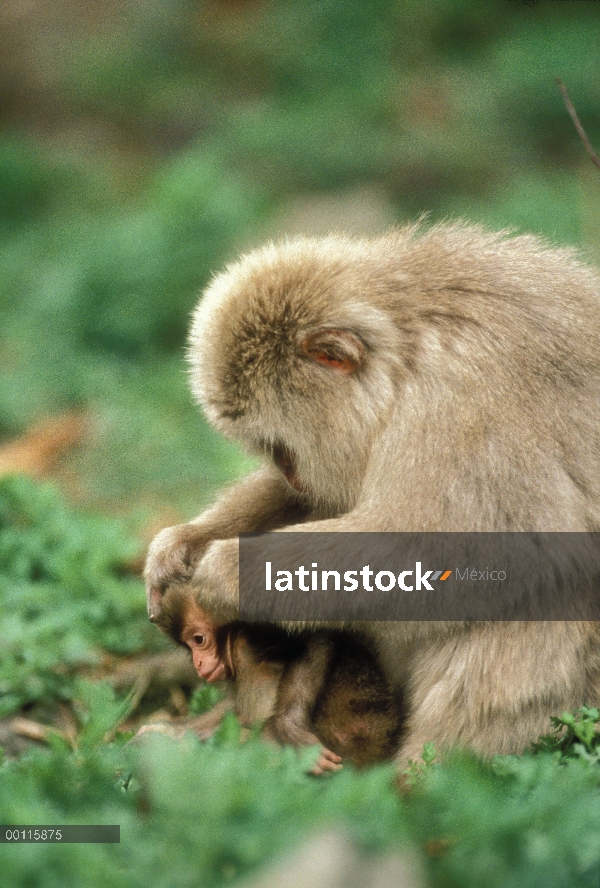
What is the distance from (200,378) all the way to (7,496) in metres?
1.94

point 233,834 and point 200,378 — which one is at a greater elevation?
point 200,378

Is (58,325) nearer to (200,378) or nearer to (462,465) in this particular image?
(200,378)

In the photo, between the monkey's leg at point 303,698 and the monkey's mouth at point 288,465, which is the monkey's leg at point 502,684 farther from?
the monkey's mouth at point 288,465

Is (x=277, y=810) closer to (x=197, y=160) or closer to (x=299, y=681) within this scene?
(x=299, y=681)

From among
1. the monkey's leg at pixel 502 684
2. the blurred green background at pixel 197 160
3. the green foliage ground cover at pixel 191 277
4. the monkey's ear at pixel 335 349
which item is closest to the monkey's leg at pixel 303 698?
the monkey's leg at pixel 502 684

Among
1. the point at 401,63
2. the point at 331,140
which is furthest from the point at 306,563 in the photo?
the point at 401,63

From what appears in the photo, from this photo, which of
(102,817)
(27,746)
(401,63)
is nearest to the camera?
(102,817)

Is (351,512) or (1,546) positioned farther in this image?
(1,546)

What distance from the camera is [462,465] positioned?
3.33 m

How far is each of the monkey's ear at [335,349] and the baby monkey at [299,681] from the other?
96 centimetres

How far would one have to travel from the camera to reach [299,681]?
365 centimetres

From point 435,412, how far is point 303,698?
109cm

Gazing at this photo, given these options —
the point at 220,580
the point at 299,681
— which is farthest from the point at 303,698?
the point at 220,580

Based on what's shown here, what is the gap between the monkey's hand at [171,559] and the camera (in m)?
4.05
